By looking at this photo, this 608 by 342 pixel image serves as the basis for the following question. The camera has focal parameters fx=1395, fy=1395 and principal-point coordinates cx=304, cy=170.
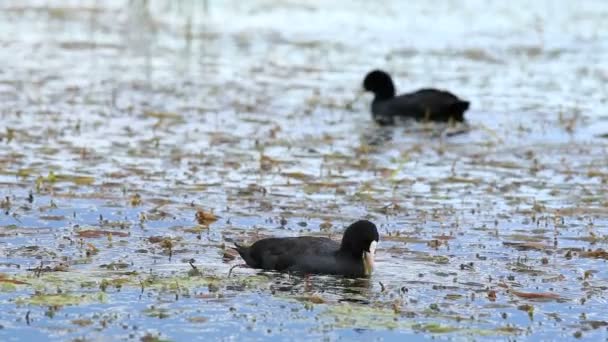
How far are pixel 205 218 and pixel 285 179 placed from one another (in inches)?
105

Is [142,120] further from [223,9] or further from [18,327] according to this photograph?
[223,9]

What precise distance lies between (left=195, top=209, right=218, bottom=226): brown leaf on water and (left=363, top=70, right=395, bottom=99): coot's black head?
389 inches

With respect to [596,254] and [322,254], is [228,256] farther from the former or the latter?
[596,254]

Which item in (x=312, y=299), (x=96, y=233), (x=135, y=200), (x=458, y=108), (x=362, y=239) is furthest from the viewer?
(x=458, y=108)

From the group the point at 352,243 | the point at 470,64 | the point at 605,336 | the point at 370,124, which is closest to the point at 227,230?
the point at 352,243

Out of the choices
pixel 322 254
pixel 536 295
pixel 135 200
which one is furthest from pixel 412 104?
pixel 536 295

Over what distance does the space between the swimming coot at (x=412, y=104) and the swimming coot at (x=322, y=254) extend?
32.8 ft

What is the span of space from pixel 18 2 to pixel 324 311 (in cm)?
2642

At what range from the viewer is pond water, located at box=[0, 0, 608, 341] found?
33.7ft

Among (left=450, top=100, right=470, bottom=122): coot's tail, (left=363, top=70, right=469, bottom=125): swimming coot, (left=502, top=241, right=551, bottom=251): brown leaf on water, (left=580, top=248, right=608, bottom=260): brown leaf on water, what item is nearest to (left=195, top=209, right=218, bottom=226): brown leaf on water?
(left=502, top=241, right=551, bottom=251): brown leaf on water

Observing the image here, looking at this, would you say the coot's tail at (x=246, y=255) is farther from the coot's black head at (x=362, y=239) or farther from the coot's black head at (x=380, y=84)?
the coot's black head at (x=380, y=84)

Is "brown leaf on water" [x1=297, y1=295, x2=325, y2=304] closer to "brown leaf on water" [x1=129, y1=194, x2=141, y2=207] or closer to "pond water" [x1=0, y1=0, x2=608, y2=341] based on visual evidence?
"pond water" [x1=0, y1=0, x2=608, y2=341]

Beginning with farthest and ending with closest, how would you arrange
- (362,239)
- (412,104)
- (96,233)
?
(412,104)
(96,233)
(362,239)

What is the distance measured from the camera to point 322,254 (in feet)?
38.1
